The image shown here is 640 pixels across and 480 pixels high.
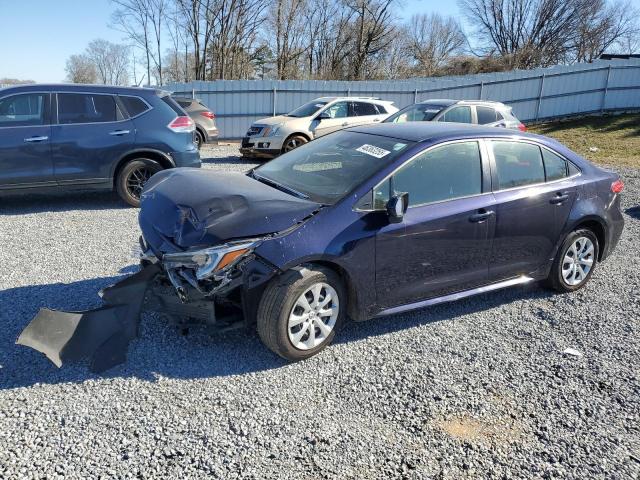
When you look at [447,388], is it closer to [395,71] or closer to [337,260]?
[337,260]

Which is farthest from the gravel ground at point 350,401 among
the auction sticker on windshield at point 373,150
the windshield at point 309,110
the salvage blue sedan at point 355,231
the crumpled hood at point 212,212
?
the windshield at point 309,110

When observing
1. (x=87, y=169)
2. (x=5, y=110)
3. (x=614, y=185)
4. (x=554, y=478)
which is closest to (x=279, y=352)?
(x=554, y=478)

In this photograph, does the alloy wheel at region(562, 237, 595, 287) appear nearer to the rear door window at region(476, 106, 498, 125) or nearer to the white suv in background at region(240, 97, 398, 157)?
the rear door window at region(476, 106, 498, 125)

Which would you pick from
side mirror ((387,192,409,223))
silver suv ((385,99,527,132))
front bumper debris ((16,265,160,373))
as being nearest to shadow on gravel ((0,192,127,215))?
front bumper debris ((16,265,160,373))

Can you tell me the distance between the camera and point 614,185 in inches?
203

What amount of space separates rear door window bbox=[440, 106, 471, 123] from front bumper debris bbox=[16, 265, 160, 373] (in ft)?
29.8

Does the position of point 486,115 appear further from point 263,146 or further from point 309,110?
point 263,146

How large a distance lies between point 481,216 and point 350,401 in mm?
1925

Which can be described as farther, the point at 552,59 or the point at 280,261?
the point at 552,59

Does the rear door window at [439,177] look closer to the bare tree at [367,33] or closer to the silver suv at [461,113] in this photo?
the silver suv at [461,113]

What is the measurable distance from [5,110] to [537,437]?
288 inches

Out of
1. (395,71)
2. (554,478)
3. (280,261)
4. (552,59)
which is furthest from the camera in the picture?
(552,59)

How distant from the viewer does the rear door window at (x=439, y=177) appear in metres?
3.85

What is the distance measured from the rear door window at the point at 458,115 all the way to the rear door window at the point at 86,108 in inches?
275
